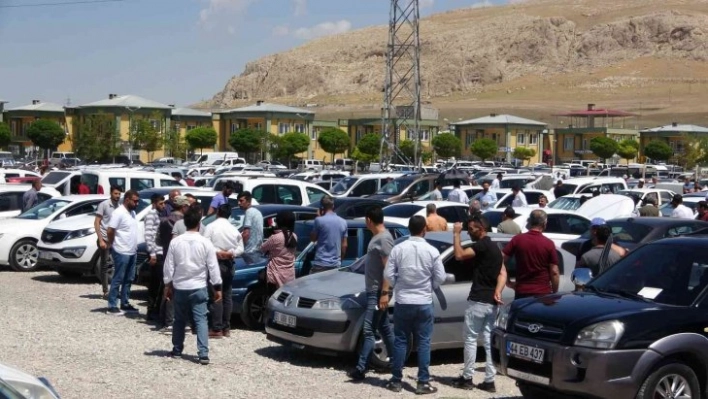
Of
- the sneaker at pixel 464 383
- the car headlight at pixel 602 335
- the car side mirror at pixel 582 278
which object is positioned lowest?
the sneaker at pixel 464 383

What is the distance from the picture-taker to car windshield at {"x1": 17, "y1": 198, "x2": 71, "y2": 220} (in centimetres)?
1986

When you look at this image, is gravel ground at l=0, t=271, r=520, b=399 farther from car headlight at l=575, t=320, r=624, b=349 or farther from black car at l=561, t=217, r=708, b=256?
black car at l=561, t=217, r=708, b=256

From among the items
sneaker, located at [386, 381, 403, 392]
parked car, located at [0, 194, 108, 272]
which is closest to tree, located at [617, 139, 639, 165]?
parked car, located at [0, 194, 108, 272]

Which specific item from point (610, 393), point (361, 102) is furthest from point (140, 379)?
point (361, 102)

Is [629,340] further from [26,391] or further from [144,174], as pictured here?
[144,174]

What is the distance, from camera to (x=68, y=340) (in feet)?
40.0

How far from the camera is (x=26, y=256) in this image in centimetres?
1934

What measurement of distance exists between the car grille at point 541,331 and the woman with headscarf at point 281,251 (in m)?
4.17

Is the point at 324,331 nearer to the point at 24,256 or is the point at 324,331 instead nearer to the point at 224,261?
the point at 224,261

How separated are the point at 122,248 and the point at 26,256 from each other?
5.98 meters

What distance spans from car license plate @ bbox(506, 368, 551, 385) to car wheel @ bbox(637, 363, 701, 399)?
29.2 inches

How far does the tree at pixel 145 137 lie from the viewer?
79.4 metres

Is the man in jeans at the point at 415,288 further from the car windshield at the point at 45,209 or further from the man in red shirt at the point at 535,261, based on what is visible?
the car windshield at the point at 45,209

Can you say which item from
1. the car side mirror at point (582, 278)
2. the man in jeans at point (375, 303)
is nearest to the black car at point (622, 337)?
the car side mirror at point (582, 278)
